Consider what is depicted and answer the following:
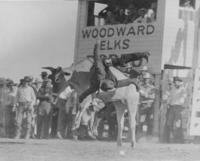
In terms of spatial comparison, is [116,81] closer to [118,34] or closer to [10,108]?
[10,108]

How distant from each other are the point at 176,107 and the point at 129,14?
3152 millimetres

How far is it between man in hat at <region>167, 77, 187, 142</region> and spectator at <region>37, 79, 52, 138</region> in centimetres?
260

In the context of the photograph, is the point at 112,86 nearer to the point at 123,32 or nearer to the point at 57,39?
the point at 57,39

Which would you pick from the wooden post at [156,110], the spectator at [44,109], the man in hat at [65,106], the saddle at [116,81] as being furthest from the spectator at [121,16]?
the saddle at [116,81]

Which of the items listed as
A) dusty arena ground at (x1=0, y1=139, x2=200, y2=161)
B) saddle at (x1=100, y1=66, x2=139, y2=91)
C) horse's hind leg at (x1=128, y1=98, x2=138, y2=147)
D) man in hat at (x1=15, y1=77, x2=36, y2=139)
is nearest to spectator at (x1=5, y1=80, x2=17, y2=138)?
man in hat at (x1=15, y1=77, x2=36, y2=139)

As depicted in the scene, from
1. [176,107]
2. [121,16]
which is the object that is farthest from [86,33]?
[176,107]

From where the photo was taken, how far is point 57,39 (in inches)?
508

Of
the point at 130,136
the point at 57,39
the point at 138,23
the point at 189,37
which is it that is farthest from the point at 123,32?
the point at 57,39

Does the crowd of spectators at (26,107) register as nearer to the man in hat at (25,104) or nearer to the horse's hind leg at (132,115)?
the man in hat at (25,104)

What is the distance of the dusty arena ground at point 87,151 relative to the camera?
12.3 meters

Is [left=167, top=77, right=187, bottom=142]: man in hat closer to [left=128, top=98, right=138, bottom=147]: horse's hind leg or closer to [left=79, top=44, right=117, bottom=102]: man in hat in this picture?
[left=128, top=98, right=138, bottom=147]: horse's hind leg

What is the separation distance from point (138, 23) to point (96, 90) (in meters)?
3.10

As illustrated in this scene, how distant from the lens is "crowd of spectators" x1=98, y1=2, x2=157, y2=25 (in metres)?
18.2

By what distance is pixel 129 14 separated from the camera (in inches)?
733
